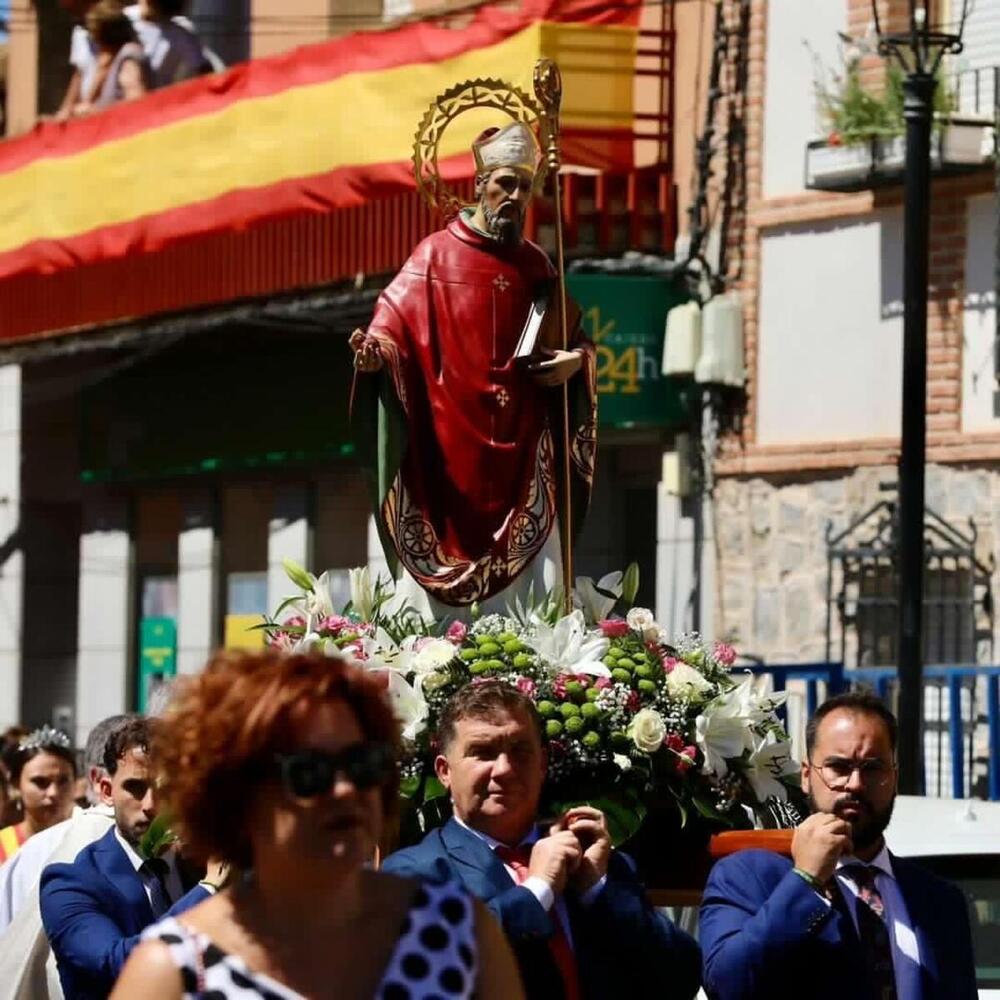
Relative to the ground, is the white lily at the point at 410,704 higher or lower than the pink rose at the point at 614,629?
lower

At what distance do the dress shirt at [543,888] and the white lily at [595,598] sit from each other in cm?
202

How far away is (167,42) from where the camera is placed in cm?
2448

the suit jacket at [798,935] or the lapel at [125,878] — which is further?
the lapel at [125,878]

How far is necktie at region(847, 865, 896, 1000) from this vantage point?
19.0 ft

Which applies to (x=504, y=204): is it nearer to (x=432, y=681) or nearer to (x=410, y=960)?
(x=432, y=681)

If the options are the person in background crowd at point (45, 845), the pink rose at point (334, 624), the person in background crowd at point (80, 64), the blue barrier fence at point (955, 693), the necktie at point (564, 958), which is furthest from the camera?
the person in background crowd at point (80, 64)

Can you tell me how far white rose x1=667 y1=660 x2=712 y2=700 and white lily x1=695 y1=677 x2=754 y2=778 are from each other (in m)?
0.04

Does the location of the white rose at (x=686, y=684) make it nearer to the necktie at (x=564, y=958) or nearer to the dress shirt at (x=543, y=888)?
the dress shirt at (x=543, y=888)

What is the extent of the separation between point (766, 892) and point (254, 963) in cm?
Result: 195

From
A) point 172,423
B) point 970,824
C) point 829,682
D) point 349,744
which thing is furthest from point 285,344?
point 349,744

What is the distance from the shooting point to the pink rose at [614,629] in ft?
24.8

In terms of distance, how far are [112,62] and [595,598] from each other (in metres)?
17.4

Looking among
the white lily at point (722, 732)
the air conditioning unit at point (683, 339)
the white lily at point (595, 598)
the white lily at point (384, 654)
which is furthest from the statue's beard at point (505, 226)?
the air conditioning unit at point (683, 339)

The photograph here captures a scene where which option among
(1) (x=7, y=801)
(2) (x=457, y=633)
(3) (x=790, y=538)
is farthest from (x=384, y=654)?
(3) (x=790, y=538)
